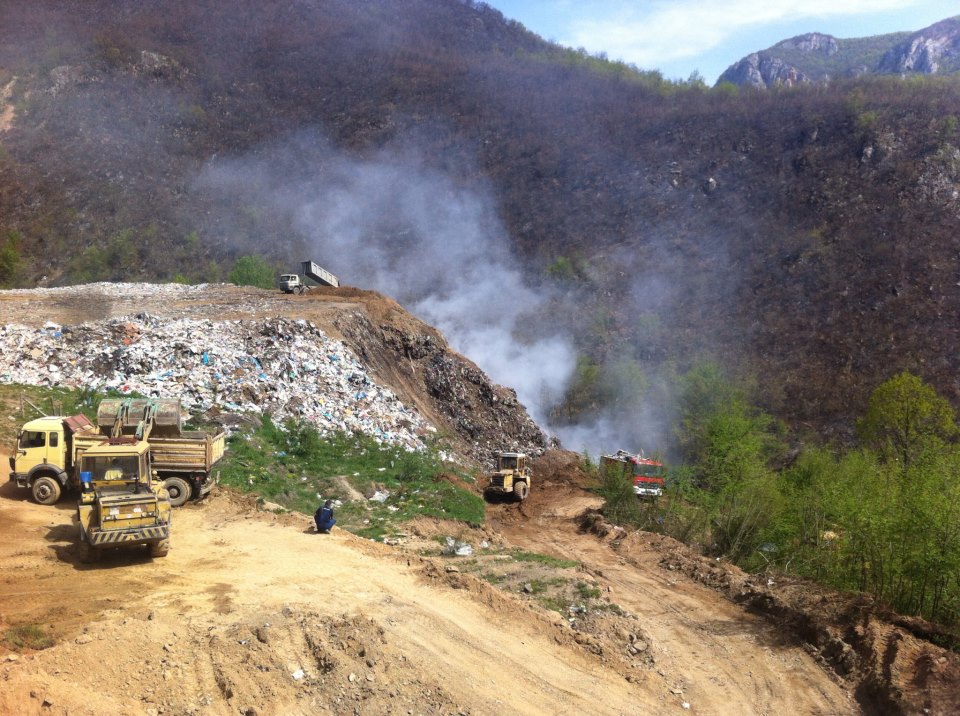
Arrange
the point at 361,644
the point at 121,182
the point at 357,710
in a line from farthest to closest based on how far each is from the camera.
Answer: the point at 121,182, the point at 361,644, the point at 357,710

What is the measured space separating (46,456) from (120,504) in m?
4.35

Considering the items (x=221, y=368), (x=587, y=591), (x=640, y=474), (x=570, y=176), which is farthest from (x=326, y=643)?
(x=570, y=176)

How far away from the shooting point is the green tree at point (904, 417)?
28.3m

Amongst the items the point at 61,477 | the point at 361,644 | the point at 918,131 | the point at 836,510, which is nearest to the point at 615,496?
the point at 836,510

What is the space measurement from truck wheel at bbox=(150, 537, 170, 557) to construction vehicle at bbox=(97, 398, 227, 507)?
2.98 meters

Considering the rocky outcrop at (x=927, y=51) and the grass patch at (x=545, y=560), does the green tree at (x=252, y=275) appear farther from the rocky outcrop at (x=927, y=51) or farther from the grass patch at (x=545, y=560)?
the rocky outcrop at (x=927, y=51)

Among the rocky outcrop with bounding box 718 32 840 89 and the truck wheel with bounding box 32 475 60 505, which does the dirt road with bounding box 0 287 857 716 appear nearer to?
the truck wheel with bounding box 32 475 60 505

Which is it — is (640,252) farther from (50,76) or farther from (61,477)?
(50,76)

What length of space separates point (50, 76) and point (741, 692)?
80.8 metres

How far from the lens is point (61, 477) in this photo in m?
13.7

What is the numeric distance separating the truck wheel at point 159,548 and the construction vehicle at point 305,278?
22.7 metres

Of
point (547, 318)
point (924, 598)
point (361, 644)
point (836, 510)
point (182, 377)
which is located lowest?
point (361, 644)

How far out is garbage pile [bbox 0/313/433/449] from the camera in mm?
19500

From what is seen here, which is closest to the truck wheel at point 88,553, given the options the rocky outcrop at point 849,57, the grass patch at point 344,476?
the grass patch at point 344,476
